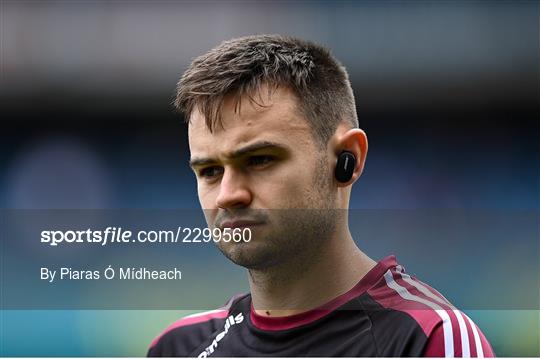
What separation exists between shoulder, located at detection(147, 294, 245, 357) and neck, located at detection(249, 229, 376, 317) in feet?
0.95

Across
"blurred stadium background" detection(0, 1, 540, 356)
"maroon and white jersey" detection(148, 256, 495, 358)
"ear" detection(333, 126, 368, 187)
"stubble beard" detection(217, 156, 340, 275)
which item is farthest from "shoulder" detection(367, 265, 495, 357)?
"blurred stadium background" detection(0, 1, 540, 356)

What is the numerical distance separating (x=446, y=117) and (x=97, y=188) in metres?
2.46

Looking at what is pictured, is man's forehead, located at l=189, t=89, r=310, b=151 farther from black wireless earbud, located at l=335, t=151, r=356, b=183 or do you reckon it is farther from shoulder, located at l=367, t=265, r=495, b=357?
shoulder, located at l=367, t=265, r=495, b=357

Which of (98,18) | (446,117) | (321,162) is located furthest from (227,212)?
(446,117)

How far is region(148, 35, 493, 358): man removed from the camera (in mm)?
1522

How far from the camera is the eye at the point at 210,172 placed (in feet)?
5.20

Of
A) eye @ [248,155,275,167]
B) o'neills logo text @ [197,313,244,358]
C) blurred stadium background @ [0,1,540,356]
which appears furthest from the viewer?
blurred stadium background @ [0,1,540,356]

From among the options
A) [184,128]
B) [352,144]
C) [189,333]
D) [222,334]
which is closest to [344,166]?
[352,144]

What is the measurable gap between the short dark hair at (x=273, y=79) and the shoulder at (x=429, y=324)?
0.41m

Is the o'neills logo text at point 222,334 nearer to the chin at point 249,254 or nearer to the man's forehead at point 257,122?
the chin at point 249,254

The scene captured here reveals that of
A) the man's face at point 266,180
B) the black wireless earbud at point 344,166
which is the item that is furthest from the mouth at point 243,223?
the black wireless earbud at point 344,166

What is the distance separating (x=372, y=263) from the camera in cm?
168

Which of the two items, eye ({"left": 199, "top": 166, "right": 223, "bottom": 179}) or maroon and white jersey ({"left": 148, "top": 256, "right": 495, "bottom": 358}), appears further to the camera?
eye ({"left": 199, "top": 166, "right": 223, "bottom": 179})

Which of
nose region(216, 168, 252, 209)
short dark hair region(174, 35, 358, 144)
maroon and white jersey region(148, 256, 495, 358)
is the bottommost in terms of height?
maroon and white jersey region(148, 256, 495, 358)
